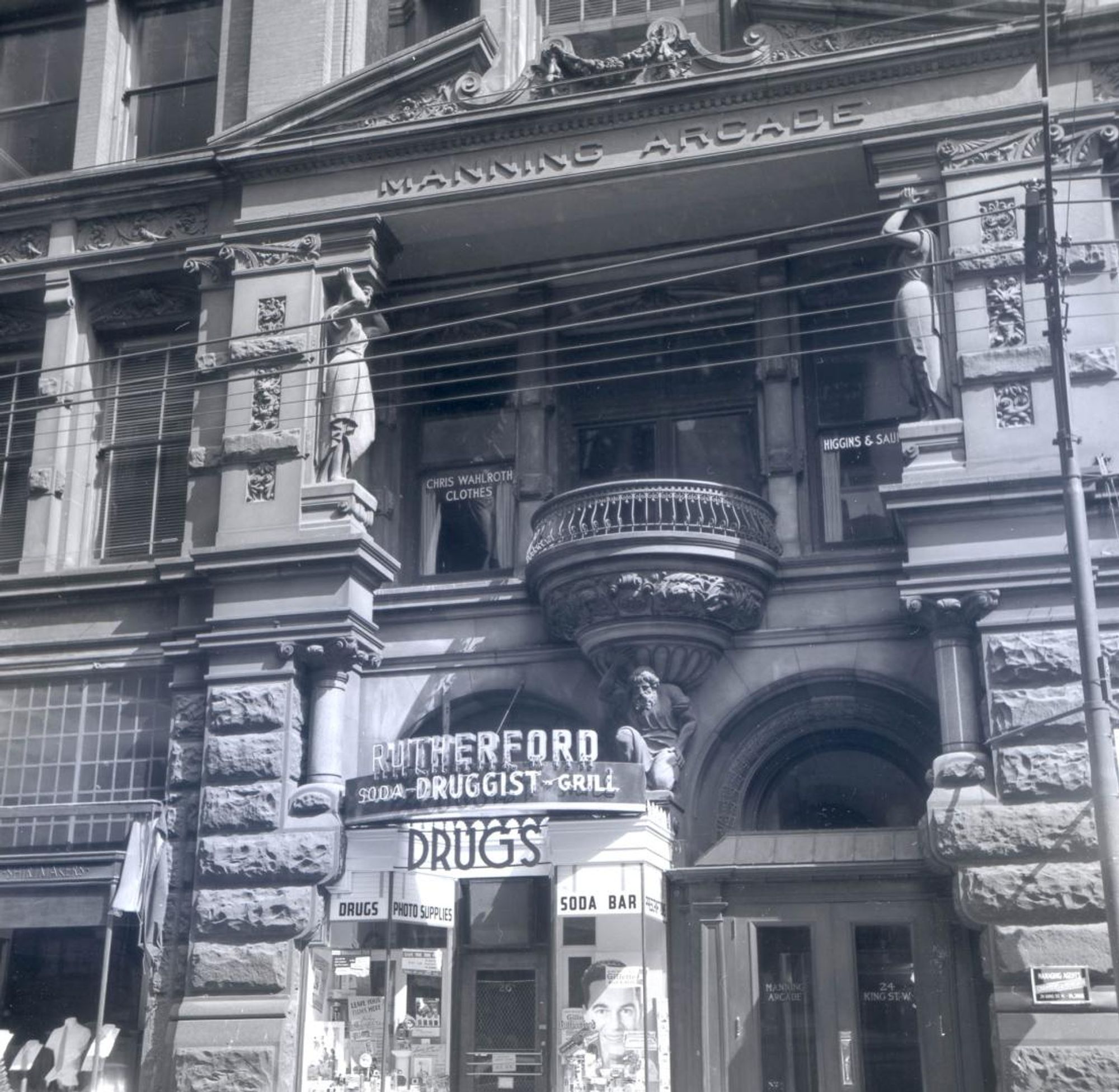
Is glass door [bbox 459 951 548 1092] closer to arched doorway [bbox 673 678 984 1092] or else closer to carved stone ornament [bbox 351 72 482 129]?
arched doorway [bbox 673 678 984 1092]

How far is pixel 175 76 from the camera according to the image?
21641 mm

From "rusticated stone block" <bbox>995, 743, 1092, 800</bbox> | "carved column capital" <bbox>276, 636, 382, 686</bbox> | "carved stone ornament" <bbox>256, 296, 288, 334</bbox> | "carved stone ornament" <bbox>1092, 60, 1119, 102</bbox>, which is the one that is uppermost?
"carved stone ornament" <bbox>1092, 60, 1119, 102</bbox>

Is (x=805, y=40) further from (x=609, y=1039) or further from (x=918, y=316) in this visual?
(x=609, y=1039)

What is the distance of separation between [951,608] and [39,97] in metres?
15.1

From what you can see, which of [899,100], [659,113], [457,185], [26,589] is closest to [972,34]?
[899,100]

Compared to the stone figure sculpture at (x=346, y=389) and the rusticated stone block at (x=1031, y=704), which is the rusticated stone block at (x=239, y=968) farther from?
the rusticated stone block at (x=1031, y=704)

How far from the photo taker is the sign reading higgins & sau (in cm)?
1537

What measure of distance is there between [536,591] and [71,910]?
20.3 feet

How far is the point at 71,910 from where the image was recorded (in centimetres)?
1683

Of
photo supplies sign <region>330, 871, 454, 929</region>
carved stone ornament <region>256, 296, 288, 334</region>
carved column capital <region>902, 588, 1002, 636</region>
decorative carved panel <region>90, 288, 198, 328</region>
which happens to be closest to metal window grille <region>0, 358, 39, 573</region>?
decorative carved panel <region>90, 288, 198, 328</region>

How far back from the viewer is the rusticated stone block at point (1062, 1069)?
13.3 metres

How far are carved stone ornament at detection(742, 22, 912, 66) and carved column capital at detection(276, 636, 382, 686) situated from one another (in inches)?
320

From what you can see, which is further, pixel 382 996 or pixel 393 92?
pixel 393 92

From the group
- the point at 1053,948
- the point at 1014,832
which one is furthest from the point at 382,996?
the point at 1053,948
